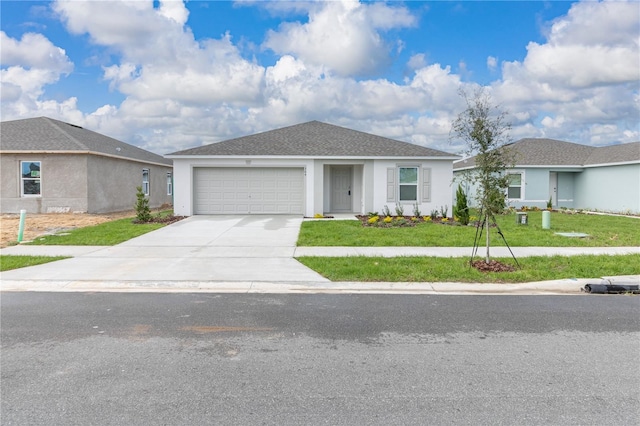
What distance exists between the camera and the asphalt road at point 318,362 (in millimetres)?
3557

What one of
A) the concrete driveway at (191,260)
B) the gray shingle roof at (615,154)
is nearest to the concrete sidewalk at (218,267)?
the concrete driveway at (191,260)

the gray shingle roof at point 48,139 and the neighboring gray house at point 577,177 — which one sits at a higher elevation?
the gray shingle roof at point 48,139

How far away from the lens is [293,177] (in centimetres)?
2088

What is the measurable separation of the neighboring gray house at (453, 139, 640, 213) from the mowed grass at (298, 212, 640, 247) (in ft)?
22.6

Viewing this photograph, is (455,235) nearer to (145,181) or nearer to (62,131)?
(62,131)

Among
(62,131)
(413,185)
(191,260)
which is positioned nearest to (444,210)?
(413,185)

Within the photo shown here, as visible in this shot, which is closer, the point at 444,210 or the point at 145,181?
the point at 444,210

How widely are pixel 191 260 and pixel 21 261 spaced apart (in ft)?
11.8

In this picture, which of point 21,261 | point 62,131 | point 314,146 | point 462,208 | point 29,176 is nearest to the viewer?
point 21,261

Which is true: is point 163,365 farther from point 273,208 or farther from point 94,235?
point 273,208

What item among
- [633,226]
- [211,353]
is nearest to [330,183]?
[633,226]

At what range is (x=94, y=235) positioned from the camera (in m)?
14.0

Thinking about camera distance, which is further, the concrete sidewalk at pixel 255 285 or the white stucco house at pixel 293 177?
the white stucco house at pixel 293 177

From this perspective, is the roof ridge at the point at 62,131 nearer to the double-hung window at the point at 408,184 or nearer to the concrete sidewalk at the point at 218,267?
the concrete sidewalk at the point at 218,267
